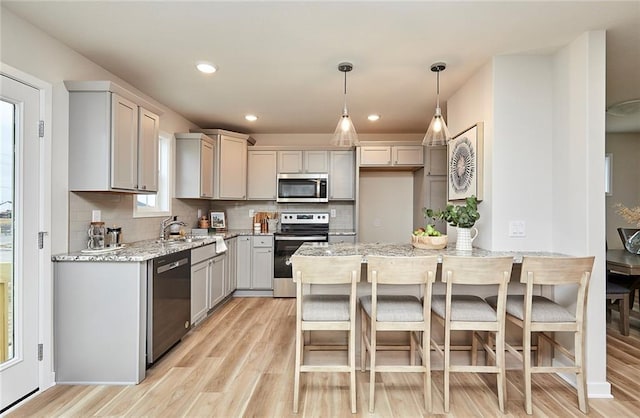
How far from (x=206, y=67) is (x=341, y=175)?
2.57 meters

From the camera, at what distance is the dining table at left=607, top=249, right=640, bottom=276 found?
280 centimetres

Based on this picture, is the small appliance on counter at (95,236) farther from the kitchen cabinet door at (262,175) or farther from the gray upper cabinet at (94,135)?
the kitchen cabinet door at (262,175)

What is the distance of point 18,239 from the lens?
2016 mm

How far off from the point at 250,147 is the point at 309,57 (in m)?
2.56

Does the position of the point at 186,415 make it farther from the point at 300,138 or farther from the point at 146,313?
the point at 300,138

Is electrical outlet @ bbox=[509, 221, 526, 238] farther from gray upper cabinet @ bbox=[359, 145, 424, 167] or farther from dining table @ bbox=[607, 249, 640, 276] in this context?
gray upper cabinet @ bbox=[359, 145, 424, 167]

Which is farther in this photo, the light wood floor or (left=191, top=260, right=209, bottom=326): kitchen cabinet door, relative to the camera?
(left=191, top=260, right=209, bottom=326): kitchen cabinet door

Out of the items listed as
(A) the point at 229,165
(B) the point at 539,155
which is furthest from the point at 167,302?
(B) the point at 539,155

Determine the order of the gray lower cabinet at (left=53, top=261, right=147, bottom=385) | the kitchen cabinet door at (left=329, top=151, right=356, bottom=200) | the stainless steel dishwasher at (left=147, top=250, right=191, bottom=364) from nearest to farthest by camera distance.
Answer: the gray lower cabinet at (left=53, top=261, right=147, bottom=385)
the stainless steel dishwasher at (left=147, top=250, right=191, bottom=364)
the kitchen cabinet door at (left=329, top=151, right=356, bottom=200)

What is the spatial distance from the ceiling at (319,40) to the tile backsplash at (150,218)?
116cm

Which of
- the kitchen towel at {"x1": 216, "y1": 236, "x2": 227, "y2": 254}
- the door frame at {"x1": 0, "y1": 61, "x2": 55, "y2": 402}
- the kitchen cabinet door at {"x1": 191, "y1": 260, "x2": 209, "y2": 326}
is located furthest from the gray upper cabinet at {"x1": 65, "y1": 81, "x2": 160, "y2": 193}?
the kitchen towel at {"x1": 216, "y1": 236, "x2": 227, "y2": 254}

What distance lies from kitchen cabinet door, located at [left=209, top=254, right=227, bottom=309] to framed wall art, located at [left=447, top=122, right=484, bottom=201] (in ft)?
8.87

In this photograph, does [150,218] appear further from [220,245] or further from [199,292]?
[199,292]

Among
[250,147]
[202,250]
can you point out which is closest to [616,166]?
[250,147]
